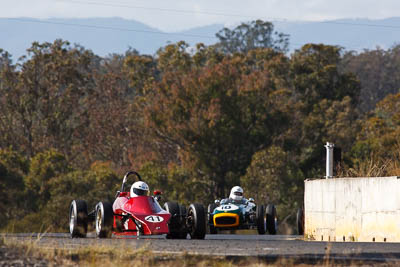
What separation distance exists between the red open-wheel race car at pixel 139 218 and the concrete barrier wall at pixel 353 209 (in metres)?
3.67

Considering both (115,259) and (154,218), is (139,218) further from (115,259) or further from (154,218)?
(115,259)

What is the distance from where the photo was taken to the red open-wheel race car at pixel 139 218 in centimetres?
1917

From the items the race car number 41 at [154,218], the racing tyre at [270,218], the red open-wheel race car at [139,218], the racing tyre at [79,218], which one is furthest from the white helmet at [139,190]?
the racing tyre at [270,218]

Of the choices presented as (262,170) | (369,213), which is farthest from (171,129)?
(369,213)

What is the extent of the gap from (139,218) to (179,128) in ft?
124

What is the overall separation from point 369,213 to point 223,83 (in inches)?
1491

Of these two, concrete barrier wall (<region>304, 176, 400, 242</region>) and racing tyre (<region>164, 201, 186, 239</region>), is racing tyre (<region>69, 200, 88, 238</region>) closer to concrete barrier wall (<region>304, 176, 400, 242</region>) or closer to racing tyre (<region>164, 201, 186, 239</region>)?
racing tyre (<region>164, 201, 186, 239</region>)

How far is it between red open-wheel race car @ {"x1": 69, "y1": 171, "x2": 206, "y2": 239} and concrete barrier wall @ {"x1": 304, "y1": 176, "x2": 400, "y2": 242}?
3665mm

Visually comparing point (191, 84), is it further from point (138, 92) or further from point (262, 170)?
point (138, 92)

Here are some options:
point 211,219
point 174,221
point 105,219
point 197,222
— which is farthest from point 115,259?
point 211,219

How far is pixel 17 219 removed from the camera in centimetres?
5153

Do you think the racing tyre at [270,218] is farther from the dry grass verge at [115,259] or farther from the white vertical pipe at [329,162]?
the dry grass verge at [115,259]

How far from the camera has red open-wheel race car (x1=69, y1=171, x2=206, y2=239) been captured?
19172mm

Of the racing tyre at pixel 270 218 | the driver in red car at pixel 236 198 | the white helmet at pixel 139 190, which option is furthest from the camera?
the driver in red car at pixel 236 198
